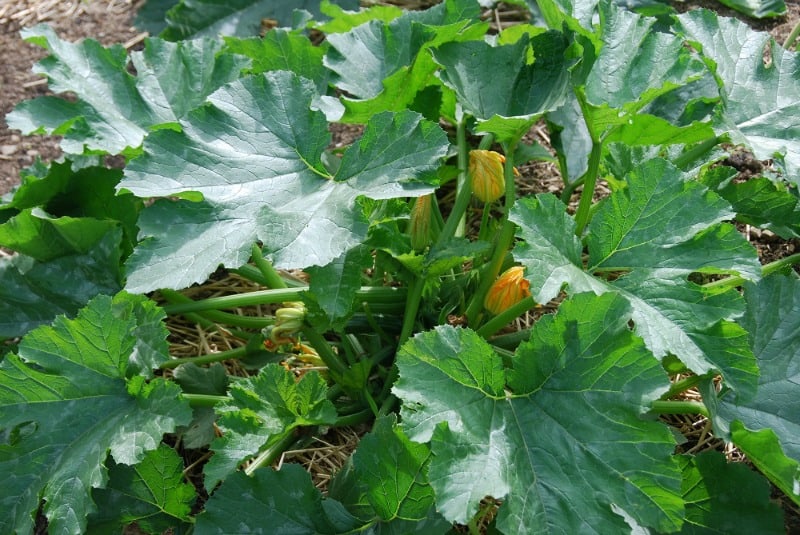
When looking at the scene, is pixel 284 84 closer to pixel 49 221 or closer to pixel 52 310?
pixel 49 221

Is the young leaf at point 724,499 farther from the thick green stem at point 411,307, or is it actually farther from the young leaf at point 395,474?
the thick green stem at point 411,307

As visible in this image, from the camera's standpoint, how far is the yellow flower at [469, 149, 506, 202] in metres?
1.88

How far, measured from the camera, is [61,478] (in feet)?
5.19

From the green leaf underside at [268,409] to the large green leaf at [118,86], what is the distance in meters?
0.75

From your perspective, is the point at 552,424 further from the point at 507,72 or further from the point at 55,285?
the point at 55,285

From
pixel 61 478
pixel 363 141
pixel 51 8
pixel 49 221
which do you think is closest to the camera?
pixel 61 478

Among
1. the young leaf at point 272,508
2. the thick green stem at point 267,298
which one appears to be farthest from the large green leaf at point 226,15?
the young leaf at point 272,508

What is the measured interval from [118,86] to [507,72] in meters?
0.97

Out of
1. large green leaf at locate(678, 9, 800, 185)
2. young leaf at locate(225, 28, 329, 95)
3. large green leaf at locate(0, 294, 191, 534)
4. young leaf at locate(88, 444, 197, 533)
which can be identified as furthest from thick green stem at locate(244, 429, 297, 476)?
large green leaf at locate(678, 9, 800, 185)

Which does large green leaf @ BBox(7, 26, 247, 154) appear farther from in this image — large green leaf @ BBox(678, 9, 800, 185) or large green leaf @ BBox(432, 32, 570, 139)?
large green leaf @ BBox(678, 9, 800, 185)

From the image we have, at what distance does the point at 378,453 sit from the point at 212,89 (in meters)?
1.04

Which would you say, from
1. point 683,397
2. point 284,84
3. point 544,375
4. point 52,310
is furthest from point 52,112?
point 683,397

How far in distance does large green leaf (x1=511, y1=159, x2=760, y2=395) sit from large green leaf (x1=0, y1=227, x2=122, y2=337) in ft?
3.21

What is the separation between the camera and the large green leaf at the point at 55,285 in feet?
6.38
